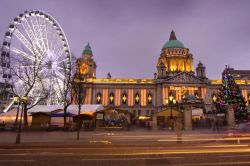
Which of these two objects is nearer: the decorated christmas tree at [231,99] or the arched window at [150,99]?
the decorated christmas tree at [231,99]

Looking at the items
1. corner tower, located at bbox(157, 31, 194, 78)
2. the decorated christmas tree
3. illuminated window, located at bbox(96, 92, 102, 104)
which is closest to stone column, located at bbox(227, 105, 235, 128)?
the decorated christmas tree

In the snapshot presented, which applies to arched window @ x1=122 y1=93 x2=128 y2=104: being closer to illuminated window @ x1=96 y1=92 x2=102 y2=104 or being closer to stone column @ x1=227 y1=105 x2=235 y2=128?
illuminated window @ x1=96 y1=92 x2=102 y2=104

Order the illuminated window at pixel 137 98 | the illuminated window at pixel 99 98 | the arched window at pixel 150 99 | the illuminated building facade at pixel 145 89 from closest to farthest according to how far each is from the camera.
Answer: the illuminated building facade at pixel 145 89, the illuminated window at pixel 99 98, the arched window at pixel 150 99, the illuminated window at pixel 137 98

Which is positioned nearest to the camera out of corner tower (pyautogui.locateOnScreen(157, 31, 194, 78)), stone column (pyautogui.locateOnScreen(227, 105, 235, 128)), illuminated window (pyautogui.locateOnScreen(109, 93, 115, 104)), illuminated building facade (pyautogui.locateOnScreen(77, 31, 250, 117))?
stone column (pyautogui.locateOnScreen(227, 105, 235, 128))

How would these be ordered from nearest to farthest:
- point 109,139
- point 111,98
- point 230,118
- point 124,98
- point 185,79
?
point 109,139, point 230,118, point 185,79, point 111,98, point 124,98

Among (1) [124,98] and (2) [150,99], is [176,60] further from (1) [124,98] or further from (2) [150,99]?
(1) [124,98]

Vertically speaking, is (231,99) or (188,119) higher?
(231,99)

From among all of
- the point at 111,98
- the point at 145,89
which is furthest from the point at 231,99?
the point at 111,98

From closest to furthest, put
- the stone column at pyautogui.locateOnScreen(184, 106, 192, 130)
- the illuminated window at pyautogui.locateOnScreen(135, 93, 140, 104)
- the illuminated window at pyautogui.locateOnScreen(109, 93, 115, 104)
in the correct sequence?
the stone column at pyautogui.locateOnScreen(184, 106, 192, 130) → the illuminated window at pyautogui.locateOnScreen(109, 93, 115, 104) → the illuminated window at pyautogui.locateOnScreen(135, 93, 140, 104)

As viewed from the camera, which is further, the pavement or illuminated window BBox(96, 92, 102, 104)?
illuminated window BBox(96, 92, 102, 104)

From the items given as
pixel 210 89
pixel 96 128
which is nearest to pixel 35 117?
pixel 96 128

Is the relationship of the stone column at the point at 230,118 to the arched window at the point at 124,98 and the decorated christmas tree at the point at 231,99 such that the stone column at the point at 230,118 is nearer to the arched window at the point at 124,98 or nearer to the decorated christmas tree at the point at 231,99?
the decorated christmas tree at the point at 231,99

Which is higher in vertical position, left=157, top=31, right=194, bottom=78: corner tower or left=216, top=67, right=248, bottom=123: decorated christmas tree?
left=157, top=31, right=194, bottom=78: corner tower

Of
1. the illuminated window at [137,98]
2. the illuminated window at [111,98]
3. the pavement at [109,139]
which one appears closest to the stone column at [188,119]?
the pavement at [109,139]
